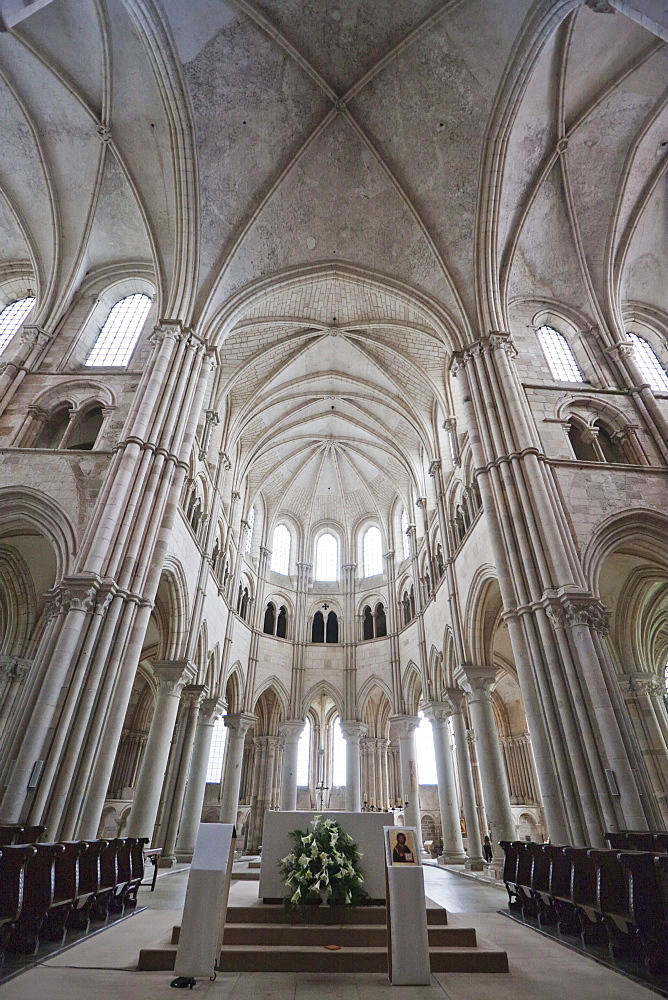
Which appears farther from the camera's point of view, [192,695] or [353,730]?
[353,730]

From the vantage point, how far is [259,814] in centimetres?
2280

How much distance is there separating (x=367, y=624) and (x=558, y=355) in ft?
51.4

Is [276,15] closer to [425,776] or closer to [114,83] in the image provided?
[114,83]

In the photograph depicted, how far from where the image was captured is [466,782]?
16500 millimetres

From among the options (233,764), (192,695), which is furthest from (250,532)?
(233,764)

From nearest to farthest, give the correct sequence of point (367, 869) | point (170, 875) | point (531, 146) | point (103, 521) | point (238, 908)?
point (238, 908)
point (367, 869)
point (103, 521)
point (170, 875)
point (531, 146)

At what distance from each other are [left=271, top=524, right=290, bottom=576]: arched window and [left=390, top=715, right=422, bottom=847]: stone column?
9.65 metres

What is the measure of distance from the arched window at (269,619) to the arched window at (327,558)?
131 inches

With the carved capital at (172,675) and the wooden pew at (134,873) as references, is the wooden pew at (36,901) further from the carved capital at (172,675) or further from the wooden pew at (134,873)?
the carved capital at (172,675)

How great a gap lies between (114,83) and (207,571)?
49.9ft

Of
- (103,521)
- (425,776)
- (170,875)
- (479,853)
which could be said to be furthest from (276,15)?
(425,776)

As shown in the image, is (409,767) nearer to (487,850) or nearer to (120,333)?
(487,850)

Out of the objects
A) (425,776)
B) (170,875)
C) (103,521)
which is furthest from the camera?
(425,776)

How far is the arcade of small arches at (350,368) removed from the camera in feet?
35.4
